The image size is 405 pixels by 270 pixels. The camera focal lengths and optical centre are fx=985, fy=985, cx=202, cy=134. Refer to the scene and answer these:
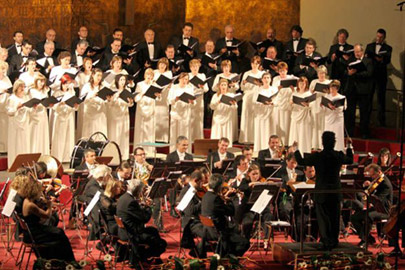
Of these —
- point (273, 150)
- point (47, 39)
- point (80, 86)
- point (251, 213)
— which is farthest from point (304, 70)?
point (251, 213)

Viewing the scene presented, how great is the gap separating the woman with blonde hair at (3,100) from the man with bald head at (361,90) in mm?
5683

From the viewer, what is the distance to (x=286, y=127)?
16.7 m

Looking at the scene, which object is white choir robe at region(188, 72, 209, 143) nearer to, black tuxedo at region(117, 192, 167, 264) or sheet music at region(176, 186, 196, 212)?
sheet music at region(176, 186, 196, 212)

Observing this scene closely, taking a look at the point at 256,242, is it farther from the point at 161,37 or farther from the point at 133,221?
the point at 161,37

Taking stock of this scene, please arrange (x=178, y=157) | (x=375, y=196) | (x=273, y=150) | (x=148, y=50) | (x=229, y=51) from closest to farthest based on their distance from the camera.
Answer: (x=375, y=196)
(x=178, y=157)
(x=273, y=150)
(x=148, y=50)
(x=229, y=51)

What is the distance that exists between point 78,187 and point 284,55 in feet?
22.8

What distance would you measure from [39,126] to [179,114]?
240cm

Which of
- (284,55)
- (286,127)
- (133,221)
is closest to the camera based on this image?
(133,221)

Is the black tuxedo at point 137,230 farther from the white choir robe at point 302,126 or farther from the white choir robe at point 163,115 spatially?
the white choir robe at point 163,115

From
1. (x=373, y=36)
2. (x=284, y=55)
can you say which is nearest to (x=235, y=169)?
(x=284, y=55)

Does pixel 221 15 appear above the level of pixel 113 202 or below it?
above

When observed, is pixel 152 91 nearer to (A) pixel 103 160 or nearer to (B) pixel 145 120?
(B) pixel 145 120

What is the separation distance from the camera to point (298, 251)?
10789 millimetres

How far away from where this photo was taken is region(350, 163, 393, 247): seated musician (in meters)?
11.9
